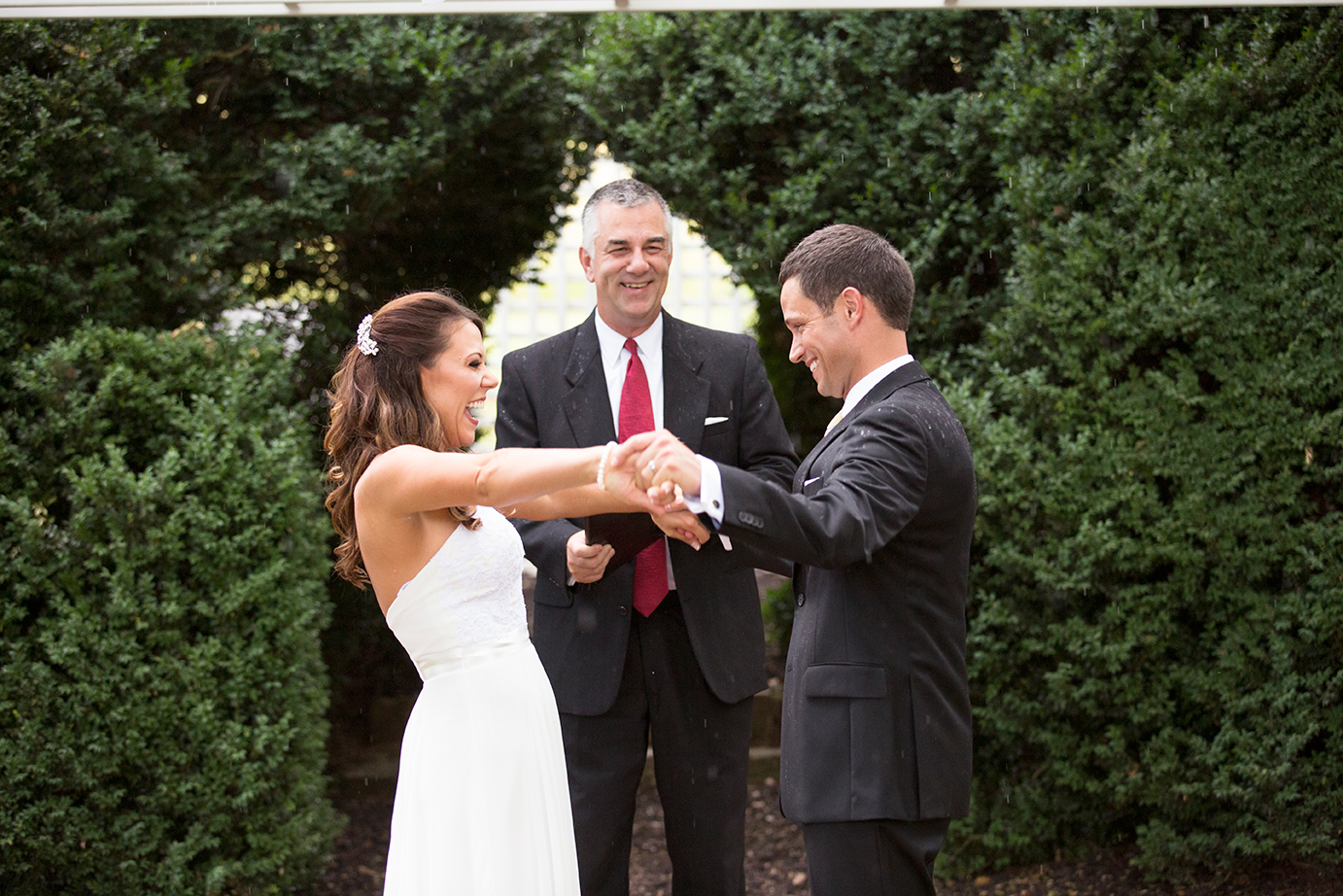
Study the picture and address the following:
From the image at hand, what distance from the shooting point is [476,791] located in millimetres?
2617

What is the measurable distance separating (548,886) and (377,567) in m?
0.89

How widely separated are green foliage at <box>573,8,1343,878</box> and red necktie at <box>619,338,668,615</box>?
1674mm

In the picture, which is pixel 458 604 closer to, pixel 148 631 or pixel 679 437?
pixel 679 437

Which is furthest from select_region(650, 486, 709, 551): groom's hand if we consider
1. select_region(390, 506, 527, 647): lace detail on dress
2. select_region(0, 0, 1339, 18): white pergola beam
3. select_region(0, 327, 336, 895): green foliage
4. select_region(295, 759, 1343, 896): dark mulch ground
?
select_region(295, 759, 1343, 896): dark mulch ground

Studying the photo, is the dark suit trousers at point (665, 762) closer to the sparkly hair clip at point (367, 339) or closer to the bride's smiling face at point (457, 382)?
the bride's smiling face at point (457, 382)

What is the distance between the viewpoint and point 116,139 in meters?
4.61

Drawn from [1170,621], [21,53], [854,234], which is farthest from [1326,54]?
[21,53]

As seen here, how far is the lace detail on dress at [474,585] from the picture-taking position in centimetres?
267

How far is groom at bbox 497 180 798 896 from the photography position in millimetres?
3289

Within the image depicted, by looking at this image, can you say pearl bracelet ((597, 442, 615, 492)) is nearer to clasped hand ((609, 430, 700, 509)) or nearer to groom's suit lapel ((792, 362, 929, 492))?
clasped hand ((609, 430, 700, 509))

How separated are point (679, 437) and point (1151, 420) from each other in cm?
203

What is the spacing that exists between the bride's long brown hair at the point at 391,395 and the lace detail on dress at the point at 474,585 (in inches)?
2.8

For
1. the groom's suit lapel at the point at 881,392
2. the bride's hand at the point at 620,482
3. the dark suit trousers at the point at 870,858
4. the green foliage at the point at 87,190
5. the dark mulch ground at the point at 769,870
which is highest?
the green foliage at the point at 87,190

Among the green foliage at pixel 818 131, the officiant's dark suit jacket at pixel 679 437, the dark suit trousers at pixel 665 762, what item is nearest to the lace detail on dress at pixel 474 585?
the officiant's dark suit jacket at pixel 679 437
